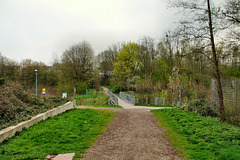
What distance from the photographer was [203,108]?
10.3 m

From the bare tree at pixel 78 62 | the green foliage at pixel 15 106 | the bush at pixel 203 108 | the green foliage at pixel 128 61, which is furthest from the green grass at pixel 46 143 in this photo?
the bare tree at pixel 78 62

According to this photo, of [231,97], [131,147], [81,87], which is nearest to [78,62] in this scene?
[81,87]

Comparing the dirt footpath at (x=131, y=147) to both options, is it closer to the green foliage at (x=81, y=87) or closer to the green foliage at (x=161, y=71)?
the green foliage at (x=161, y=71)

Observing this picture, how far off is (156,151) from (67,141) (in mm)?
2751

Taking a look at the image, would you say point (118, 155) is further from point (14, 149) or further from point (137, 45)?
point (137, 45)

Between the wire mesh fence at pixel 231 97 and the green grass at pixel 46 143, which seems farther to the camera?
the wire mesh fence at pixel 231 97

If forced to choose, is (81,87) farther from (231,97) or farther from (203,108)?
(231,97)

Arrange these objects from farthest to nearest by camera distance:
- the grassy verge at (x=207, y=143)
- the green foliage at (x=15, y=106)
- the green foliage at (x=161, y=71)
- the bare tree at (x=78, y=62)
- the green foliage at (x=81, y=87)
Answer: the green foliage at (x=81, y=87)
the bare tree at (x=78, y=62)
the green foliage at (x=161, y=71)
the green foliage at (x=15, y=106)
the grassy verge at (x=207, y=143)

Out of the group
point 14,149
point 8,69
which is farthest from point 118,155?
point 8,69

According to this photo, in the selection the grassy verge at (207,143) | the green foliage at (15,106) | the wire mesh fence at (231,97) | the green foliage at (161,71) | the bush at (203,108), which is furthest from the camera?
the green foliage at (161,71)

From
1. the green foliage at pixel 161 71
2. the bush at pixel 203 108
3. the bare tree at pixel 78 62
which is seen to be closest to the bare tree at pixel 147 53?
the green foliage at pixel 161 71

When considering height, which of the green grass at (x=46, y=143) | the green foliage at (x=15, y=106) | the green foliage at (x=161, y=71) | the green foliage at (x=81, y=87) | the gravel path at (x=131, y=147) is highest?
the green foliage at (x=161, y=71)

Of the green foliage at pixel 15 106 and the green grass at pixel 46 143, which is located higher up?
the green foliage at pixel 15 106

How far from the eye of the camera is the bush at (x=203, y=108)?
32.2ft
